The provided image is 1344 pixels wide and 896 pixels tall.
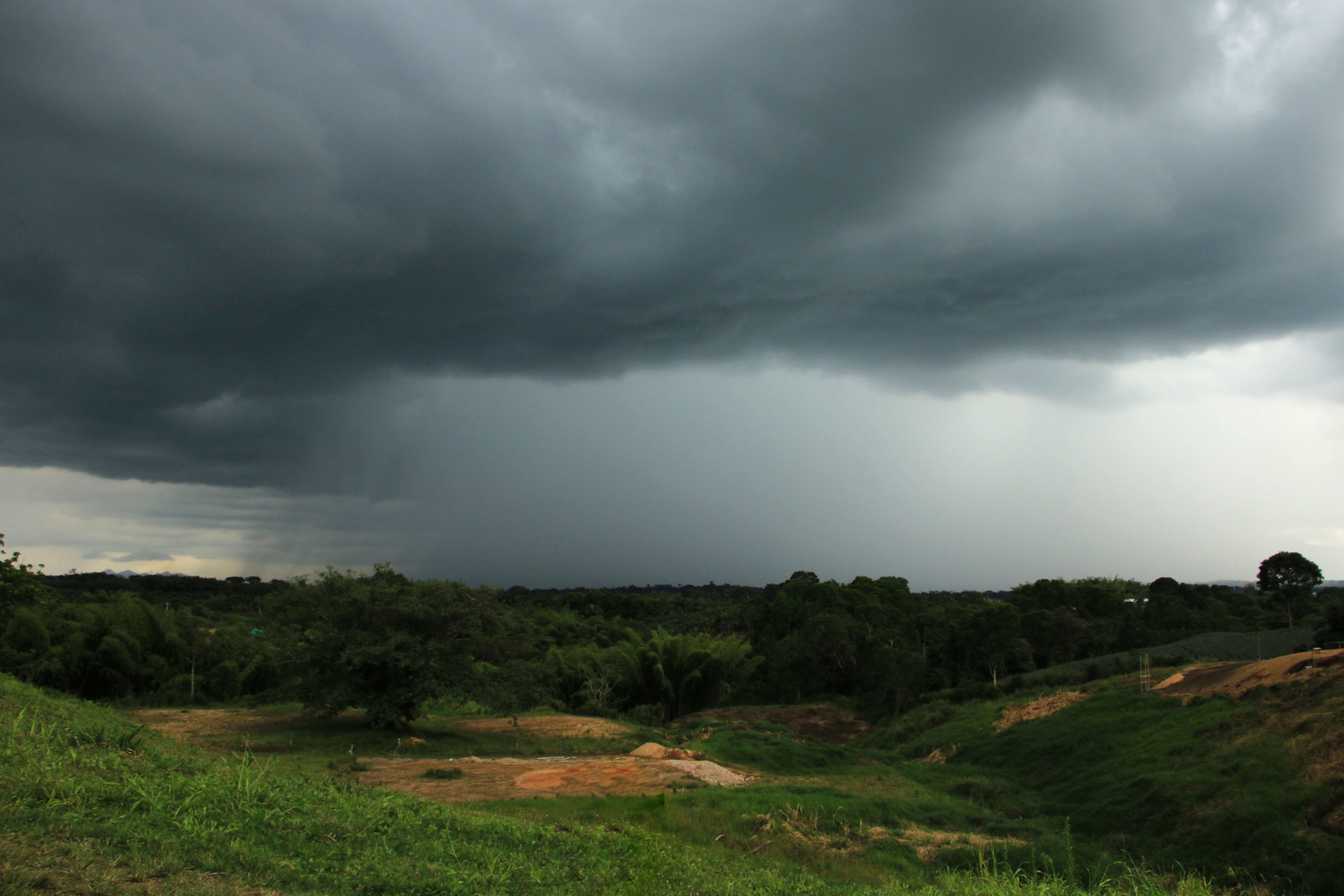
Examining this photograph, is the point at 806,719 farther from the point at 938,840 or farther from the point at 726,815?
the point at 726,815

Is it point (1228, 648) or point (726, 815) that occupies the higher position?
point (1228, 648)

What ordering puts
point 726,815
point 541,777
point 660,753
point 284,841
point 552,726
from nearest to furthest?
point 284,841 < point 726,815 < point 541,777 < point 660,753 < point 552,726

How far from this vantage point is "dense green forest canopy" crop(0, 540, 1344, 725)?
22.8 metres

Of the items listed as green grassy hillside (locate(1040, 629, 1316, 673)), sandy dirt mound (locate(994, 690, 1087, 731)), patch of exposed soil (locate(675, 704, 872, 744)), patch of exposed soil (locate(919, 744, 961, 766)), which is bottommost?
patch of exposed soil (locate(675, 704, 872, 744))

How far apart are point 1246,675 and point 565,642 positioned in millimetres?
39175

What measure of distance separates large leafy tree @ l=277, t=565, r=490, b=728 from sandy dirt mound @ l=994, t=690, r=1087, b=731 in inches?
766

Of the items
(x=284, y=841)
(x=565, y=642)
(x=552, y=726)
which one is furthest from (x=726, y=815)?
(x=565, y=642)

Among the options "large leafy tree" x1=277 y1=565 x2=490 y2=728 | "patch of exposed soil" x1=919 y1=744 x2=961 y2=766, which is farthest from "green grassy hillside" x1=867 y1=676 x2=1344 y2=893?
"large leafy tree" x1=277 y1=565 x2=490 y2=728

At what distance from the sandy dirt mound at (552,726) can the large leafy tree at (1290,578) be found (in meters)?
44.4

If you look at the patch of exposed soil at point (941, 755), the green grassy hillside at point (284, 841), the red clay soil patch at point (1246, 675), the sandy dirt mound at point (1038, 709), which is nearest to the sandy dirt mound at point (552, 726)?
the patch of exposed soil at point (941, 755)

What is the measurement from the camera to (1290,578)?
151 feet

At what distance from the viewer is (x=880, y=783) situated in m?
21.0

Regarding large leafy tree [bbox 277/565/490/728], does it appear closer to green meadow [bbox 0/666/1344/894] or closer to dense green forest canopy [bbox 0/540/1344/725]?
dense green forest canopy [bbox 0/540/1344/725]

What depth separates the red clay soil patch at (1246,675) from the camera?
18891mm
